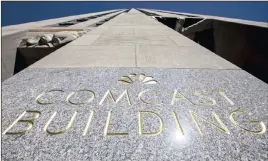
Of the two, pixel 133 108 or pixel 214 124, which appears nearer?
pixel 214 124

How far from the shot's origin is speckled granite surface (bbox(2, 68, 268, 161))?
1366 mm

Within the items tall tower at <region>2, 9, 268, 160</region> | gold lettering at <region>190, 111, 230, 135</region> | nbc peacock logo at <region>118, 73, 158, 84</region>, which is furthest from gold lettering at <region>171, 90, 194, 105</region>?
nbc peacock logo at <region>118, 73, 158, 84</region>

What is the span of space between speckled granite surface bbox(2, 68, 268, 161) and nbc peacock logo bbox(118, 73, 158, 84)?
0.06 meters

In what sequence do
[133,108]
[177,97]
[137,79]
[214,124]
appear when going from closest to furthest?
[214,124], [133,108], [177,97], [137,79]

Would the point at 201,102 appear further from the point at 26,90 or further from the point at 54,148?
the point at 26,90

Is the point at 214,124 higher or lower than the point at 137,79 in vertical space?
lower

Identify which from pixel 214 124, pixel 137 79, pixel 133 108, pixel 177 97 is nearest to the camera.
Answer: pixel 214 124

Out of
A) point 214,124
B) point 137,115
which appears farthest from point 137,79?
point 214,124

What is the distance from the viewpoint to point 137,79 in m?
2.35

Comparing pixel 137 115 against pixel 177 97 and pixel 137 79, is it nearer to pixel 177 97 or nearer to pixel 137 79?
pixel 177 97

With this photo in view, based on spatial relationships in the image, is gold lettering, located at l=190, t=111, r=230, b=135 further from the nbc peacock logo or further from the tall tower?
the nbc peacock logo

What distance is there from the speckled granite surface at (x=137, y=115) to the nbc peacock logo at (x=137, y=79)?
59 millimetres

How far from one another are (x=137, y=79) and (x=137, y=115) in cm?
70

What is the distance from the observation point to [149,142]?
4.75ft
